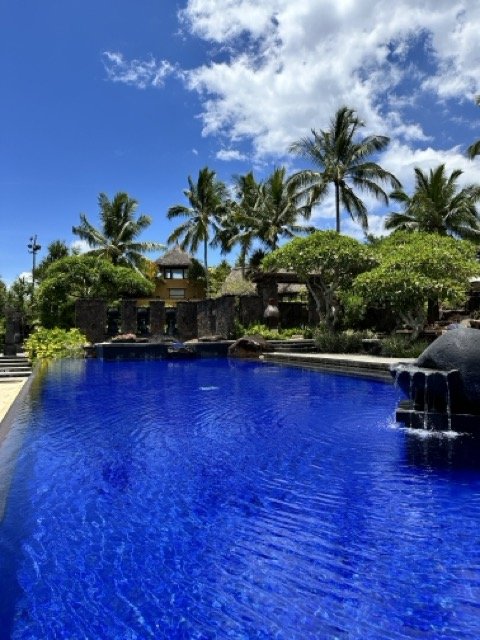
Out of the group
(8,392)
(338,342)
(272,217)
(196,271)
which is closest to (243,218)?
(272,217)

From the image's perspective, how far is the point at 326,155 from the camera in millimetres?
28703

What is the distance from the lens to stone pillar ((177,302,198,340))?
29969 mm

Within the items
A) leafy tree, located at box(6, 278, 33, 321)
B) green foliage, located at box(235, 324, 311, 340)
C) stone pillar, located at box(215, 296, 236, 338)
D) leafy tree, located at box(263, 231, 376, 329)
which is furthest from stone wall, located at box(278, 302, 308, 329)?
leafy tree, located at box(6, 278, 33, 321)

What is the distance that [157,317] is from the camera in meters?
28.9

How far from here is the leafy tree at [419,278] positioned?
1572 centimetres

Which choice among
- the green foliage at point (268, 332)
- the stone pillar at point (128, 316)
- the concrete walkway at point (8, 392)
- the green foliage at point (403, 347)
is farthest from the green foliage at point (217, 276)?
the concrete walkway at point (8, 392)

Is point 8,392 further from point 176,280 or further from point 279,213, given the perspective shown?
point 176,280

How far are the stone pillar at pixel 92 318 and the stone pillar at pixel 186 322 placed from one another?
442 centimetres

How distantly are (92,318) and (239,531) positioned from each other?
25088 millimetres

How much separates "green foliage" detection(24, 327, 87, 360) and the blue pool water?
14823mm

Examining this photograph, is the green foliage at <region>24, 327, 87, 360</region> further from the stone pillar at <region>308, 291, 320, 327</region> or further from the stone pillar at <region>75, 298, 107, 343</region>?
the stone pillar at <region>308, 291, 320, 327</region>

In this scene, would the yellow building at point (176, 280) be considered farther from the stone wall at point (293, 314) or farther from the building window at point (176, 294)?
the stone wall at point (293, 314)

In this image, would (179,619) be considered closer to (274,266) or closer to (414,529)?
(414,529)

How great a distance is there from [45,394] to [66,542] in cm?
783
